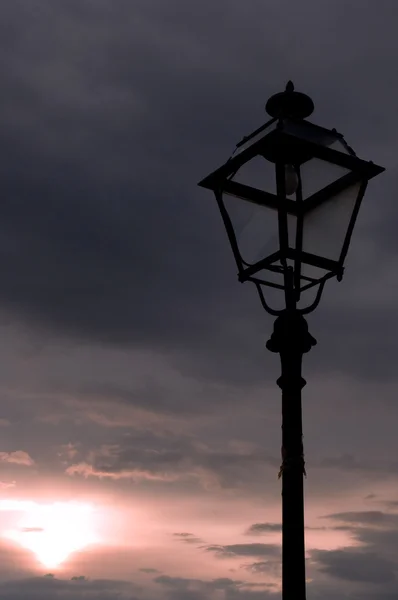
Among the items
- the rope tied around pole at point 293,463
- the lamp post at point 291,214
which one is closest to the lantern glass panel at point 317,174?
the lamp post at point 291,214

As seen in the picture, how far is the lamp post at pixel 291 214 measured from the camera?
8.12 metres

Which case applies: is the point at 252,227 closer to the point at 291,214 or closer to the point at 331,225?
the point at 291,214

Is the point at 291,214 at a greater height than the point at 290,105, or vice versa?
the point at 290,105

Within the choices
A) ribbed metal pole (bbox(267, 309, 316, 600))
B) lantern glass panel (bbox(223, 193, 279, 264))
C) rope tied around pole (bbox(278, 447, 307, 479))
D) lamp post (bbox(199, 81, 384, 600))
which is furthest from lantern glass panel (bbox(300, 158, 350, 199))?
rope tied around pole (bbox(278, 447, 307, 479))

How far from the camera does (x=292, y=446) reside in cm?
786

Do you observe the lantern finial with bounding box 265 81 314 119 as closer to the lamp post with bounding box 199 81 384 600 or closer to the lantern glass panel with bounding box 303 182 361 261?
the lamp post with bounding box 199 81 384 600

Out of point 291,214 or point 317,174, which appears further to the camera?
point 291,214

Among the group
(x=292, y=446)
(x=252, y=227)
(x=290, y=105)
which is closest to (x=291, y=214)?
(x=252, y=227)

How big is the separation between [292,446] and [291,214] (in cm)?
230

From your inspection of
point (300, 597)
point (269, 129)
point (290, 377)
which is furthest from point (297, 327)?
point (300, 597)

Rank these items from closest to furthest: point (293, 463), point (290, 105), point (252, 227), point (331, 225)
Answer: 1. point (293, 463)
2. point (331, 225)
3. point (290, 105)
4. point (252, 227)

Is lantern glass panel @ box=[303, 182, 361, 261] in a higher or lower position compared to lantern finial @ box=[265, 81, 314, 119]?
lower

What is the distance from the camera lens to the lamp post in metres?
8.12

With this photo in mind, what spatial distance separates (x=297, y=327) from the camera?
819 cm
